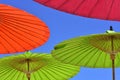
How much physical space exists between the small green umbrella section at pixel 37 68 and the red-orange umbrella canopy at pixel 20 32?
1.04 metres

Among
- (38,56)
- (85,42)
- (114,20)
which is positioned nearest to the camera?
(114,20)

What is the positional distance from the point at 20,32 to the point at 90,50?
1.44 metres

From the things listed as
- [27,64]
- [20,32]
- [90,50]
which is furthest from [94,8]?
[27,64]

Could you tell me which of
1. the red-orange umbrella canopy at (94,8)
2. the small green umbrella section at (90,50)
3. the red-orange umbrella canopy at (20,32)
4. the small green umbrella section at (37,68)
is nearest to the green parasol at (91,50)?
the small green umbrella section at (90,50)

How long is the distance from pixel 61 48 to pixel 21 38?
73 cm

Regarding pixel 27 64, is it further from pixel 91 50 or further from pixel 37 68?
pixel 91 50

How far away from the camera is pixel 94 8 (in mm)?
3299

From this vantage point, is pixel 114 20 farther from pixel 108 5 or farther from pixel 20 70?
pixel 20 70

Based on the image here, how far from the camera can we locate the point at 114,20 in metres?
3.17

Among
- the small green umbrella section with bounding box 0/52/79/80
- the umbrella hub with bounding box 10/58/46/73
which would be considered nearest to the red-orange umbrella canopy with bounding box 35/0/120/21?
the small green umbrella section with bounding box 0/52/79/80

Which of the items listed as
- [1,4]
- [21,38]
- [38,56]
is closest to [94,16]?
[1,4]

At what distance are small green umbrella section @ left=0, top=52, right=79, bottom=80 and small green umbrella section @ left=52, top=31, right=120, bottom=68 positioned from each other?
2.24 ft

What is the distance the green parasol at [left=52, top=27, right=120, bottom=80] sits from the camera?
17.8 ft

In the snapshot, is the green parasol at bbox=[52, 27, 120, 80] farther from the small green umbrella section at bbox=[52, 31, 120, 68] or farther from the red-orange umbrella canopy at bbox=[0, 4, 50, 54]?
the red-orange umbrella canopy at bbox=[0, 4, 50, 54]
